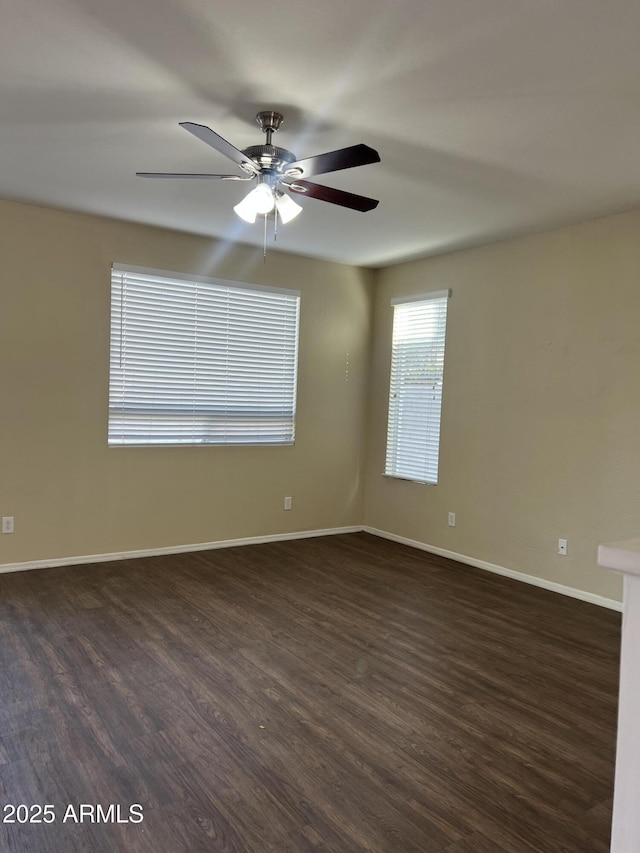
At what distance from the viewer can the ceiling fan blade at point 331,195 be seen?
280 cm

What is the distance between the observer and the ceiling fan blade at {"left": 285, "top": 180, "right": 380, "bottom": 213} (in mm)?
2796

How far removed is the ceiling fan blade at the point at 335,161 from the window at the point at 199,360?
2358 mm

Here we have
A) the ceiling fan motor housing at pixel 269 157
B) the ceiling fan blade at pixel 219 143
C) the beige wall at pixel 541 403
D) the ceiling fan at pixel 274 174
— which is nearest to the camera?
the ceiling fan blade at pixel 219 143

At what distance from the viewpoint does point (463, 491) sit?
5012 millimetres

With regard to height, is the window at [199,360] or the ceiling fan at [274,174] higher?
the ceiling fan at [274,174]

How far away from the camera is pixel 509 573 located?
464cm

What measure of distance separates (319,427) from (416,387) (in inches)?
39.3

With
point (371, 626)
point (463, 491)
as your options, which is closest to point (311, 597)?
point (371, 626)

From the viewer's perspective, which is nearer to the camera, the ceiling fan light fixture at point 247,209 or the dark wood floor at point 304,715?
the dark wood floor at point 304,715

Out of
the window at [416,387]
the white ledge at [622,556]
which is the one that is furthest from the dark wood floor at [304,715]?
the window at [416,387]

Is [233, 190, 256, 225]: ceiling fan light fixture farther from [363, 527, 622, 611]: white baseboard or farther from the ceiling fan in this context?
[363, 527, 622, 611]: white baseboard

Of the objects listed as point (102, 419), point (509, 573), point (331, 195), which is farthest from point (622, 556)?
point (102, 419)

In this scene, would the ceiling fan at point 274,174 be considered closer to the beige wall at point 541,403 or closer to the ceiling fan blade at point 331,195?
the ceiling fan blade at point 331,195

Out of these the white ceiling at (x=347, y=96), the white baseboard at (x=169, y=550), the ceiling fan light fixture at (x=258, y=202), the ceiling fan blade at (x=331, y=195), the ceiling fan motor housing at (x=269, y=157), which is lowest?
the white baseboard at (x=169, y=550)
